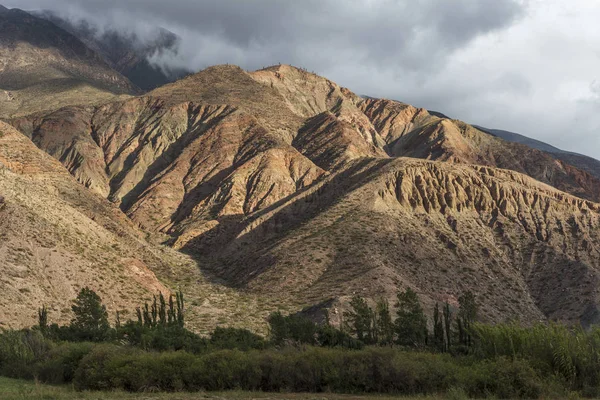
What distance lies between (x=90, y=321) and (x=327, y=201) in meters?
62.2

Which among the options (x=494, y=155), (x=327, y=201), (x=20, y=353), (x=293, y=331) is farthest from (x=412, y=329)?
(x=494, y=155)

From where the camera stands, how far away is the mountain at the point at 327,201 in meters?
82.2

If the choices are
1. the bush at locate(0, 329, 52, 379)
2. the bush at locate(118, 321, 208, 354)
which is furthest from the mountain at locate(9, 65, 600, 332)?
the bush at locate(0, 329, 52, 379)

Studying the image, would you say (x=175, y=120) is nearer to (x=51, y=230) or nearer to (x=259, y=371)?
(x=51, y=230)

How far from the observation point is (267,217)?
111m

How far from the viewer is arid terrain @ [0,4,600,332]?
72688mm

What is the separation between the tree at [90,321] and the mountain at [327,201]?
26.5 metres

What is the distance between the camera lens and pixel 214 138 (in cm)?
15175

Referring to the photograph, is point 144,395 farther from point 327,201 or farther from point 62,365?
point 327,201

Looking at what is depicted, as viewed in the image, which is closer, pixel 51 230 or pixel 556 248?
pixel 51 230

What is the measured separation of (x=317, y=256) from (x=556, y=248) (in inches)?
1641

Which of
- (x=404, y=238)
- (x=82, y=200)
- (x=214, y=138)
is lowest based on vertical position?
(x=404, y=238)

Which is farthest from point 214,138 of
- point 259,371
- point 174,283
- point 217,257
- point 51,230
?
point 259,371

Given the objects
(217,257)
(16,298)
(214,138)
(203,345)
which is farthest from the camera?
(214,138)
